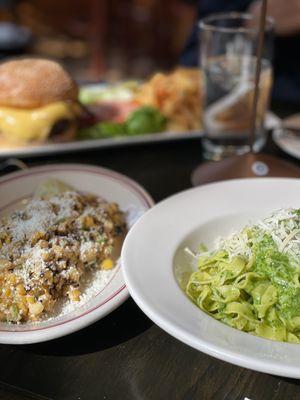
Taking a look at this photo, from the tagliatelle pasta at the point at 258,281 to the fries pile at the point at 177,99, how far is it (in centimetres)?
97

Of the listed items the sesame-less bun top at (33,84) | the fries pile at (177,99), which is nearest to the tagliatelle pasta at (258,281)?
the fries pile at (177,99)

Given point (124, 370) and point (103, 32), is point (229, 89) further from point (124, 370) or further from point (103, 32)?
point (103, 32)

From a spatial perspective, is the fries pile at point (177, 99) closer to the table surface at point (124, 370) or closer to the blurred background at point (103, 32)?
the table surface at point (124, 370)

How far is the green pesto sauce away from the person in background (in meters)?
1.47

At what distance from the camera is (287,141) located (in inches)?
69.4

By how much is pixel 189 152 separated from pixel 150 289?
0.99 m

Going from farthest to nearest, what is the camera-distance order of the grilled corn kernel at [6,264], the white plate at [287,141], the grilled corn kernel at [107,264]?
the white plate at [287,141], the grilled corn kernel at [107,264], the grilled corn kernel at [6,264]

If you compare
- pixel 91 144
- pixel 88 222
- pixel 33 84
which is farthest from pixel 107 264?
pixel 33 84

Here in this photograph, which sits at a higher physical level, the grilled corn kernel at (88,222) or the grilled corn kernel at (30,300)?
the grilled corn kernel at (88,222)

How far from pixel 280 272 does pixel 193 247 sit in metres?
0.26

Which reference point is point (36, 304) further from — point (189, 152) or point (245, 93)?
point (245, 93)

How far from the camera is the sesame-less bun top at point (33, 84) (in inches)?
72.0

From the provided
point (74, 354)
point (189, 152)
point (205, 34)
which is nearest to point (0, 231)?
point (74, 354)

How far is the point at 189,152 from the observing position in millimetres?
1811
